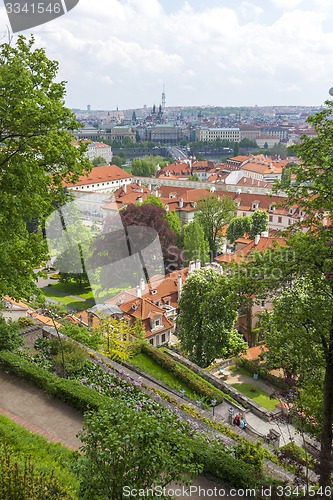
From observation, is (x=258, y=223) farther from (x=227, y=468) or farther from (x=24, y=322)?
(x=227, y=468)

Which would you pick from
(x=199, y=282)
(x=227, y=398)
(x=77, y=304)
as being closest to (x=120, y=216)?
(x=77, y=304)

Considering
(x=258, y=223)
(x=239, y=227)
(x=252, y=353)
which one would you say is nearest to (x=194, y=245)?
(x=239, y=227)

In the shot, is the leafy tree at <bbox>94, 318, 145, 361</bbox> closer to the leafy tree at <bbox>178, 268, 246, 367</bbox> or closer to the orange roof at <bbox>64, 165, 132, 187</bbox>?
the leafy tree at <bbox>178, 268, 246, 367</bbox>

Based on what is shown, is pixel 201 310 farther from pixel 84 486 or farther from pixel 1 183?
pixel 84 486

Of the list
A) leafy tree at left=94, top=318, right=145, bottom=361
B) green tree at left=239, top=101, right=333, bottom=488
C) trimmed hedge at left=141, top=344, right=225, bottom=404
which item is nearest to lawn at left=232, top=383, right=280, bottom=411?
trimmed hedge at left=141, top=344, right=225, bottom=404

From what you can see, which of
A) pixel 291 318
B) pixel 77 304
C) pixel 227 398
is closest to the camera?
pixel 291 318

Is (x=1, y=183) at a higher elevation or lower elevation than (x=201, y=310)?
higher
